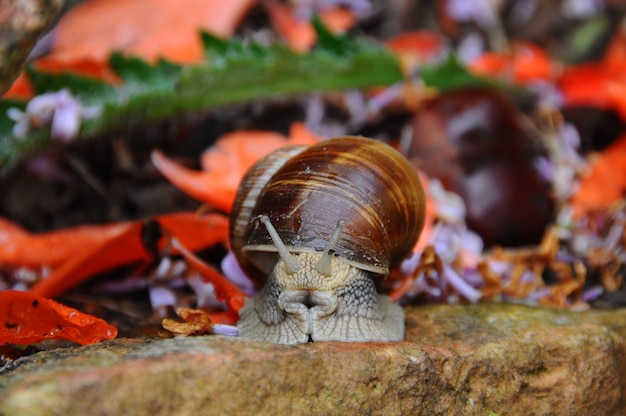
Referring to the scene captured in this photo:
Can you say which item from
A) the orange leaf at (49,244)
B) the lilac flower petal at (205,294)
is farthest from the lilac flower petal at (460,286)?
the orange leaf at (49,244)

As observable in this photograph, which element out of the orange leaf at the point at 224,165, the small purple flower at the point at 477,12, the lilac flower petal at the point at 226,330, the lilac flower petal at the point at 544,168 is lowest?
the lilac flower petal at the point at 226,330

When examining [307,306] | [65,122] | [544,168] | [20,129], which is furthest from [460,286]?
[20,129]

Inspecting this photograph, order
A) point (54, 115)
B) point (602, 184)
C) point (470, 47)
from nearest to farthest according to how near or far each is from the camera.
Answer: point (54, 115) → point (602, 184) → point (470, 47)

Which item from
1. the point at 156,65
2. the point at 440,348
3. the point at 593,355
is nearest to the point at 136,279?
the point at 156,65

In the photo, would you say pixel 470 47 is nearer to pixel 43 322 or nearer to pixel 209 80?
pixel 209 80

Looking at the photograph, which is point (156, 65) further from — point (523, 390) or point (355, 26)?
point (523, 390)

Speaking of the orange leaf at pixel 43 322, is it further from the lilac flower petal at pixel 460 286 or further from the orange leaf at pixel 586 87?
the orange leaf at pixel 586 87
